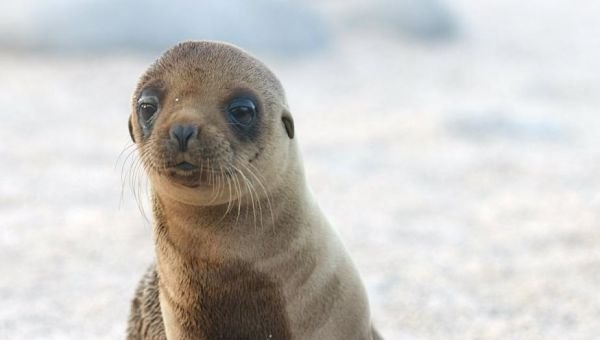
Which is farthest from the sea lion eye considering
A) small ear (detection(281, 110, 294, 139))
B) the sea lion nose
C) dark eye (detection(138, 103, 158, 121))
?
small ear (detection(281, 110, 294, 139))

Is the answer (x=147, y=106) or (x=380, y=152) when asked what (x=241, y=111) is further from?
A: (x=380, y=152)

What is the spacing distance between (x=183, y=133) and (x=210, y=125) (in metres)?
0.11

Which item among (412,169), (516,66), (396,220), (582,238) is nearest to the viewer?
(582,238)

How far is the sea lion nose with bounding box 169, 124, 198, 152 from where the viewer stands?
3.13m

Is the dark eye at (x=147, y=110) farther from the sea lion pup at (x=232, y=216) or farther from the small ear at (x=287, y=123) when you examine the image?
the small ear at (x=287, y=123)

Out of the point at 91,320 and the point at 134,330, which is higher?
the point at 134,330

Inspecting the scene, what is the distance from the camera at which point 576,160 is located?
887 centimetres

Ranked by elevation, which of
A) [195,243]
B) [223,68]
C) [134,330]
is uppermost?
[223,68]

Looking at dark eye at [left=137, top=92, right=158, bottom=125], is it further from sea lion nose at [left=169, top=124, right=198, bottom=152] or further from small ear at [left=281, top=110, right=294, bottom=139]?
small ear at [left=281, top=110, right=294, bottom=139]

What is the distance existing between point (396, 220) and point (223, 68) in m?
4.00

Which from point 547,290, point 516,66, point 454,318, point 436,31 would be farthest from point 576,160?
point 436,31

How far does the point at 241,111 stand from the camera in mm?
3332

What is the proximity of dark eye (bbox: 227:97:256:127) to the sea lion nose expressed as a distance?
20 centimetres

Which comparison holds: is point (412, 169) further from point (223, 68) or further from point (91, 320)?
point (223, 68)
